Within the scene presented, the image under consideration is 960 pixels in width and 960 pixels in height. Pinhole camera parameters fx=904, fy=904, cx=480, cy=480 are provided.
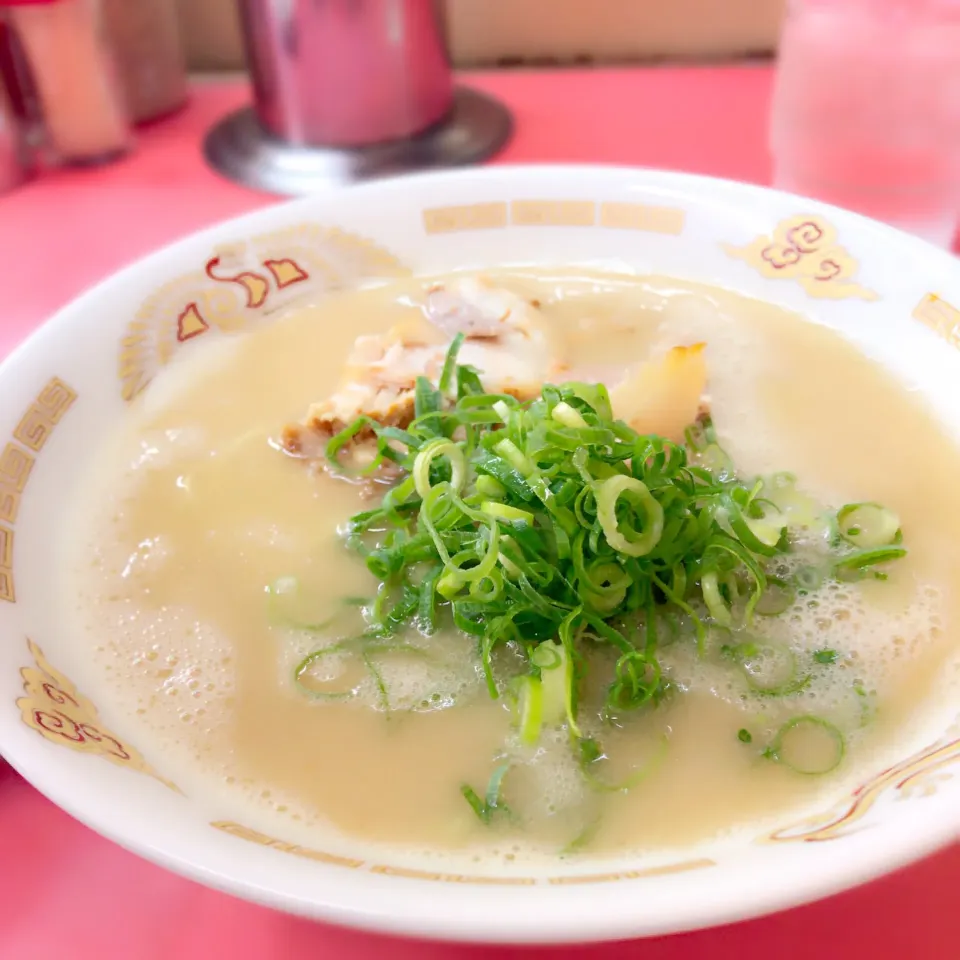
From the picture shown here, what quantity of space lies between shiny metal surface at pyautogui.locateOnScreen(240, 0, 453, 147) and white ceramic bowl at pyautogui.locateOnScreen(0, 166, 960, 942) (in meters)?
0.41

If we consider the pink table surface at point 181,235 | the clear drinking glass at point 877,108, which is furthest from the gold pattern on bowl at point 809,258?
the pink table surface at point 181,235

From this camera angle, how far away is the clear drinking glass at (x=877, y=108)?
1.38m

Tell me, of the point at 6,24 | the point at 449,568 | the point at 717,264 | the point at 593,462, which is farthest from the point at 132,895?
the point at 6,24

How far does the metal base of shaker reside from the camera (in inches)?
69.0

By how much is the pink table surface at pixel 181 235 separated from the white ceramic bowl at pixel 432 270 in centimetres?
10

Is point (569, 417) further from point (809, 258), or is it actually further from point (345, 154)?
point (345, 154)

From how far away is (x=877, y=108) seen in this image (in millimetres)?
1454

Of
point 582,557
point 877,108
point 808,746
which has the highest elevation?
point 877,108

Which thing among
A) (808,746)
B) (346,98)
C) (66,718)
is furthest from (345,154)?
(808,746)

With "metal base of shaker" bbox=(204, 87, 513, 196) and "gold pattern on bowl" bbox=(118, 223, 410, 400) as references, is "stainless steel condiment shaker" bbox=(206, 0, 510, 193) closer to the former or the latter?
"metal base of shaker" bbox=(204, 87, 513, 196)

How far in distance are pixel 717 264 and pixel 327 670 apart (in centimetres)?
86

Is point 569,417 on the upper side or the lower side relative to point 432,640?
upper

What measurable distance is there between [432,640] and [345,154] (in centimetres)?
118

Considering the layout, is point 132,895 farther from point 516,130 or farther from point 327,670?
point 516,130
